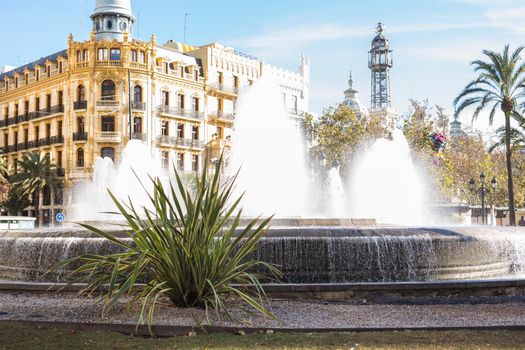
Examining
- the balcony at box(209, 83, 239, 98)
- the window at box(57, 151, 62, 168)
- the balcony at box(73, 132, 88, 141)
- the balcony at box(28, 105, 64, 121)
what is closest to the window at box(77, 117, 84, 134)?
the balcony at box(73, 132, 88, 141)

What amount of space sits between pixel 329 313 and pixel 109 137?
4495 cm

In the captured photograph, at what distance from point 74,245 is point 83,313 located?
4.15 metres

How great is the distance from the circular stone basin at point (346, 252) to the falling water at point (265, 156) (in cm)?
913

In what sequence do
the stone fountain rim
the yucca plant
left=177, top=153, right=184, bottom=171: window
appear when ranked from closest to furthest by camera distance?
the yucca plant, the stone fountain rim, left=177, top=153, right=184, bottom=171: window

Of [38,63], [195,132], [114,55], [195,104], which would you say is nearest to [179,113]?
[195,132]

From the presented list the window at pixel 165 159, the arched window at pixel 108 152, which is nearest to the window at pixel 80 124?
the arched window at pixel 108 152

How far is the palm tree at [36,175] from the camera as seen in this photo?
171 ft

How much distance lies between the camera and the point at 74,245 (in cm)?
1301

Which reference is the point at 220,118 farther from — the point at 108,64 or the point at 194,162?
the point at 108,64

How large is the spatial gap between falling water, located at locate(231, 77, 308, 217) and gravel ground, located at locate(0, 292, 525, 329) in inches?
462

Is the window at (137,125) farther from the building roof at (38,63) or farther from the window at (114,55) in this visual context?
the building roof at (38,63)

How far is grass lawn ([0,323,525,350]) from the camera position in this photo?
7.02 metres

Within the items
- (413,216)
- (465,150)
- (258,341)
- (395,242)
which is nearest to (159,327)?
(258,341)

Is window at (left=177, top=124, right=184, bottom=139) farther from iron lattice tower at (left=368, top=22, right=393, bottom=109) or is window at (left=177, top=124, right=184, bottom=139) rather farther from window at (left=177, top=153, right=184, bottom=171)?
iron lattice tower at (left=368, top=22, right=393, bottom=109)
